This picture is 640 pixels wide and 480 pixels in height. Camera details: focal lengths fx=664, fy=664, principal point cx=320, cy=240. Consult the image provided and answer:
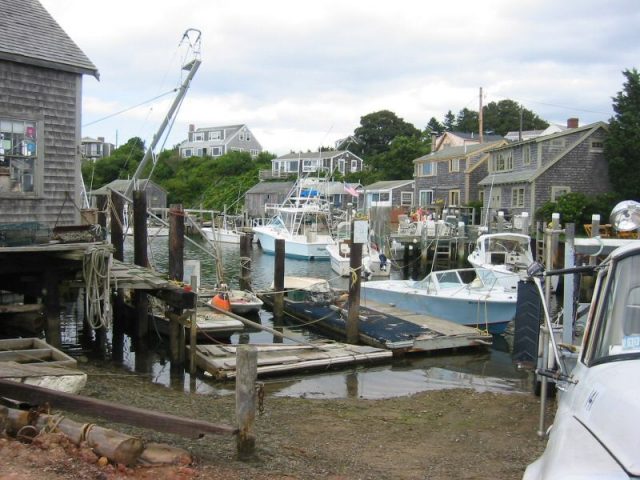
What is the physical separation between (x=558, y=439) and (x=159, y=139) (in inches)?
757

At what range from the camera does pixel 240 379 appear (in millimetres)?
6902

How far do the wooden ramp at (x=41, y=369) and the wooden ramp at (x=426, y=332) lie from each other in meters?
7.81

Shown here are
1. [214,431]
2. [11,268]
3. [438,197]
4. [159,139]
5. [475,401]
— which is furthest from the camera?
[438,197]

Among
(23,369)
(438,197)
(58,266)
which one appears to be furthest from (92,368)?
(438,197)

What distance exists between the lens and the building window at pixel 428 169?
56.9 m

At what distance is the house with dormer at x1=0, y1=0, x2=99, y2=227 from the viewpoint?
45.0 feet

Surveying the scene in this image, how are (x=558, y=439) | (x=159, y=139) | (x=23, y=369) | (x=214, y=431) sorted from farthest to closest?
(x=159, y=139)
(x=23, y=369)
(x=214, y=431)
(x=558, y=439)

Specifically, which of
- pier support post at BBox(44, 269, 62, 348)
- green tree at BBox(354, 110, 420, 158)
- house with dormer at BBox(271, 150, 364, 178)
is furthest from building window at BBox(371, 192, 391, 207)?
pier support post at BBox(44, 269, 62, 348)

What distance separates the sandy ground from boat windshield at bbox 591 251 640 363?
2.90 meters

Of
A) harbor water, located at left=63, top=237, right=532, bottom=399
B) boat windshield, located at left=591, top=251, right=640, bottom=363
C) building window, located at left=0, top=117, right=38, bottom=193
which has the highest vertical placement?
building window, located at left=0, top=117, right=38, bottom=193

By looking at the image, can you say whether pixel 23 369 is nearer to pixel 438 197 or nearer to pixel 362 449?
pixel 362 449

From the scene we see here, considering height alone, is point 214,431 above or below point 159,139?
below

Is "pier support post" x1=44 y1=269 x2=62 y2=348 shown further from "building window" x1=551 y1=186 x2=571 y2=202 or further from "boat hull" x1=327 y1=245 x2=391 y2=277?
"building window" x1=551 y1=186 x2=571 y2=202

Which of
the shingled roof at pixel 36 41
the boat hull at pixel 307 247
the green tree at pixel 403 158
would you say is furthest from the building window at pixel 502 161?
the shingled roof at pixel 36 41
